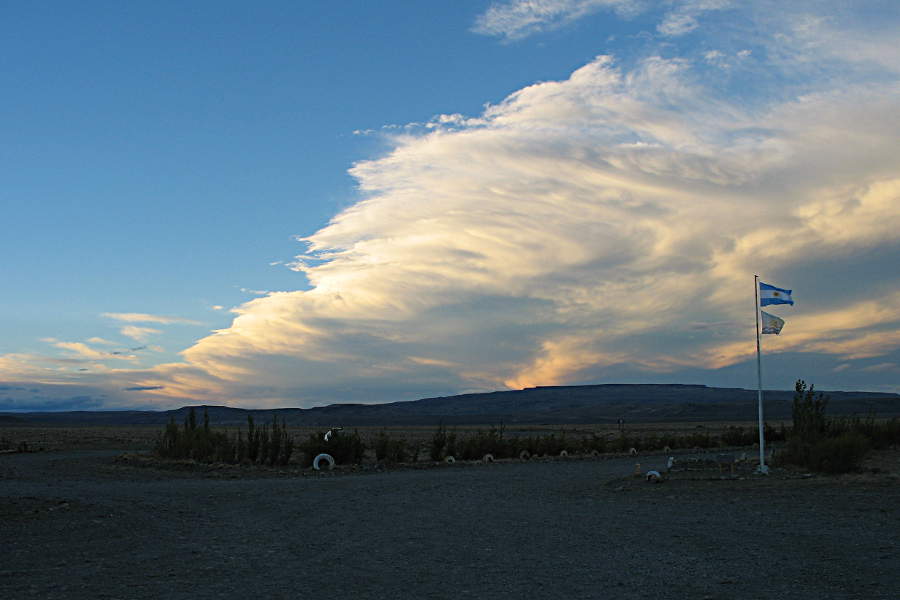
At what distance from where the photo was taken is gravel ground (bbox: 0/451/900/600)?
29.2ft

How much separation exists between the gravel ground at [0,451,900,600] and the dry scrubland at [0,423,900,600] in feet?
0.10

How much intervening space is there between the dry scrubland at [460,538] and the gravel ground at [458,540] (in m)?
0.03

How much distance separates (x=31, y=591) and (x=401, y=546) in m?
4.63

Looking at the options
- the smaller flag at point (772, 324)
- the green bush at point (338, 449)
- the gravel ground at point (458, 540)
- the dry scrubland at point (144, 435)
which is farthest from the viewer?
the dry scrubland at point (144, 435)

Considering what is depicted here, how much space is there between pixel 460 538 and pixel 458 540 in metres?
0.20

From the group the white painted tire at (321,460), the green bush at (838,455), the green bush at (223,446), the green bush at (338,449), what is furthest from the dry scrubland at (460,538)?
the green bush at (338,449)

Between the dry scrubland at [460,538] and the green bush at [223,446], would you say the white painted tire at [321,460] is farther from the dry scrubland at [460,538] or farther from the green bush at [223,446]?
the dry scrubland at [460,538]

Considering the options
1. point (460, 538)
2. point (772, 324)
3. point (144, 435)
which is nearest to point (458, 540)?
point (460, 538)

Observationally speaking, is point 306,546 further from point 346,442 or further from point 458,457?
point 458,457

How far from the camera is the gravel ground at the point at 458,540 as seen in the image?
8906 millimetres

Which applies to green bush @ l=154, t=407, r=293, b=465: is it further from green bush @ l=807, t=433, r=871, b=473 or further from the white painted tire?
green bush @ l=807, t=433, r=871, b=473

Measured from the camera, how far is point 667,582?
901cm

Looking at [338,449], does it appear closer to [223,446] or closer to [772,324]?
[223,446]

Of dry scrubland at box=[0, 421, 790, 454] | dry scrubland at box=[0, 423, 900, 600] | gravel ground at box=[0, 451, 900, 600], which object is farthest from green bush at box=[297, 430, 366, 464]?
gravel ground at box=[0, 451, 900, 600]
